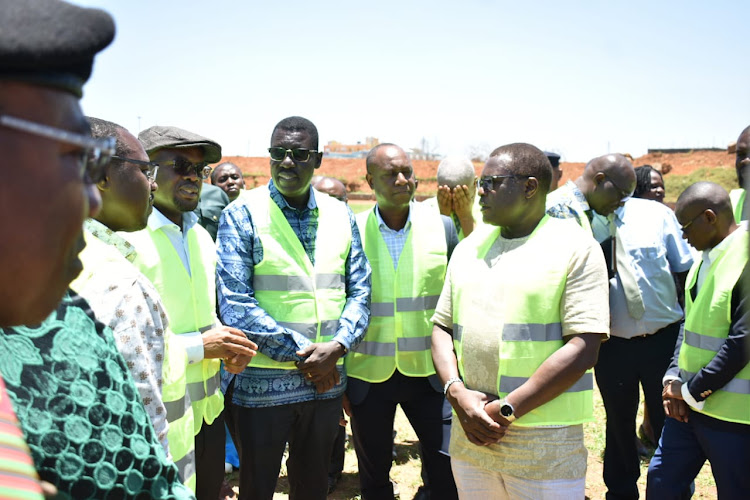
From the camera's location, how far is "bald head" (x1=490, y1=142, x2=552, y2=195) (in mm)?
3111

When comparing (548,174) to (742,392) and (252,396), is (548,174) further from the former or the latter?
(252,396)

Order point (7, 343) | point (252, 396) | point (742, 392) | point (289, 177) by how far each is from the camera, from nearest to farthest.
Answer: point (7, 343)
point (742, 392)
point (252, 396)
point (289, 177)

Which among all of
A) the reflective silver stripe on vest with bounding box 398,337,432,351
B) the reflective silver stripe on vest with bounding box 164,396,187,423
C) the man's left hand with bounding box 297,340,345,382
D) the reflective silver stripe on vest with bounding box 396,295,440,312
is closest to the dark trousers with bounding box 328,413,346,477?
the reflective silver stripe on vest with bounding box 398,337,432,351

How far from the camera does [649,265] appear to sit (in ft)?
14.9

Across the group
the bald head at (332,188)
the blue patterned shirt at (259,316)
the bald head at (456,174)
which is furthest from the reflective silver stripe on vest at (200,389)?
the bald head at (332,188)

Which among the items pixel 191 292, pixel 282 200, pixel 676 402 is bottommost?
pixel 676 402

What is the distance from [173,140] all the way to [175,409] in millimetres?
1483

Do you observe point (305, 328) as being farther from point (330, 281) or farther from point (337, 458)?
point (337, 458)

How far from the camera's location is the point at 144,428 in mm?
1345

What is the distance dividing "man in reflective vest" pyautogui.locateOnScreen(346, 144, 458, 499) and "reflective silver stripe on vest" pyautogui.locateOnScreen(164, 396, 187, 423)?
1.71m

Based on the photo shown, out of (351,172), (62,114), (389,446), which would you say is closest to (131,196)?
(62,114)

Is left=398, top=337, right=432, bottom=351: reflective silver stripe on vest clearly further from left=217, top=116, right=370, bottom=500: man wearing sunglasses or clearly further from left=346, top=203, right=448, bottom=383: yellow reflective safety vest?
left=217, top=116, right=370, bottom=500: man wearing sunglasses

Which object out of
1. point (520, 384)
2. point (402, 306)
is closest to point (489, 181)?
point (520, 384)

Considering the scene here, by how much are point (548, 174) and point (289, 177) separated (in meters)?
1.47
